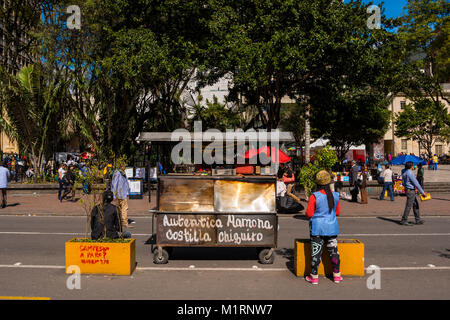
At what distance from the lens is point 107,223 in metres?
7.48

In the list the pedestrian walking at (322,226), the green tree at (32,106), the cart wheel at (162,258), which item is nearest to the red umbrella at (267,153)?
the green tree at (32,106)

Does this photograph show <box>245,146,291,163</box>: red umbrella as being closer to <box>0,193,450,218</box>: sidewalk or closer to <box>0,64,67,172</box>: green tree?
<box>0,193,450,218</box>: sidewalk

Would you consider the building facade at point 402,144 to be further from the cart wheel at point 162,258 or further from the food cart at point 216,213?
the cart wheel at point 162,258

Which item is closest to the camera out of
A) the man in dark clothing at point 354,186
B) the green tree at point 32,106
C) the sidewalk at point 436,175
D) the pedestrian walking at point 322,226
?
the pedestrian walking at point 322,226

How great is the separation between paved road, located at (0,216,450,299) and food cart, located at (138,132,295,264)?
Result: 1.60 ft

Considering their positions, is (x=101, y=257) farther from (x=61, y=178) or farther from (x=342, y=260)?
(x=61, y=178)

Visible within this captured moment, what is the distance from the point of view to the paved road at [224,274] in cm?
602

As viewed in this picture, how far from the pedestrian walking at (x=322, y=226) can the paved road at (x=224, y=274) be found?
359 mm

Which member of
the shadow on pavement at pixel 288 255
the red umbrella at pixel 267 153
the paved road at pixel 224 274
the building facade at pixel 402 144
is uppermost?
the building facade at pixel 402 144

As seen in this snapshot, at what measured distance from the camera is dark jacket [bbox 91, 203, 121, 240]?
293 inches

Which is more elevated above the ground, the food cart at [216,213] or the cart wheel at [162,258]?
the food cart at [216,213]

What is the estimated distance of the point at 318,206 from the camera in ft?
21.0

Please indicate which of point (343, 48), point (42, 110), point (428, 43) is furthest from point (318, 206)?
point (428, 43)
